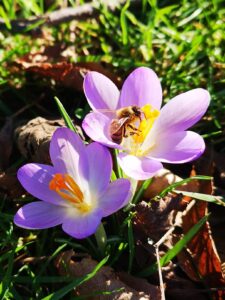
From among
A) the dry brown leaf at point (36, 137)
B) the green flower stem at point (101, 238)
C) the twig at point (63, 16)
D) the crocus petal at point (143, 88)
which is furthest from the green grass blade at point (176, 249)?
the twig at point (63, 16)

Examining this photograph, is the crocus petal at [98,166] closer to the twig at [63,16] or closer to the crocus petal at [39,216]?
the crocus petal at [39,216]

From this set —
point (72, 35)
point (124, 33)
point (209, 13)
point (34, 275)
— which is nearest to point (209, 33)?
point (209, 13)

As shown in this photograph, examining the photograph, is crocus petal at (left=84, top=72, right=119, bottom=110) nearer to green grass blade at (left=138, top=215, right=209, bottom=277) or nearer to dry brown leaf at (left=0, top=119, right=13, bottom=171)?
green grass blade at (left=138, top=215, right=209, bottom=277)

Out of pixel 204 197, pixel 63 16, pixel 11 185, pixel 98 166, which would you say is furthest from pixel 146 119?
pixel 63 16


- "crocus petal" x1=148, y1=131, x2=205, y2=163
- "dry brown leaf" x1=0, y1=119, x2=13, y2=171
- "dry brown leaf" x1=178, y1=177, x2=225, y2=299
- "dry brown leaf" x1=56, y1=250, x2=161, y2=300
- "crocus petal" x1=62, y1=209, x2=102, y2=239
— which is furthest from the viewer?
"dry brown leaf" x1=0, y1=119, x2=13, y2=171

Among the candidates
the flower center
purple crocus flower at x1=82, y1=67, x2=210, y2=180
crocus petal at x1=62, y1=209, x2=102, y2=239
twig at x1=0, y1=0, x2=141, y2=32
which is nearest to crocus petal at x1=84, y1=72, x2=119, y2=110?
purple crocus flower at x1=82, y1=67, x2=210, y2=180

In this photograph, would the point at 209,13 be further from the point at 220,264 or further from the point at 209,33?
the point at 220,264
